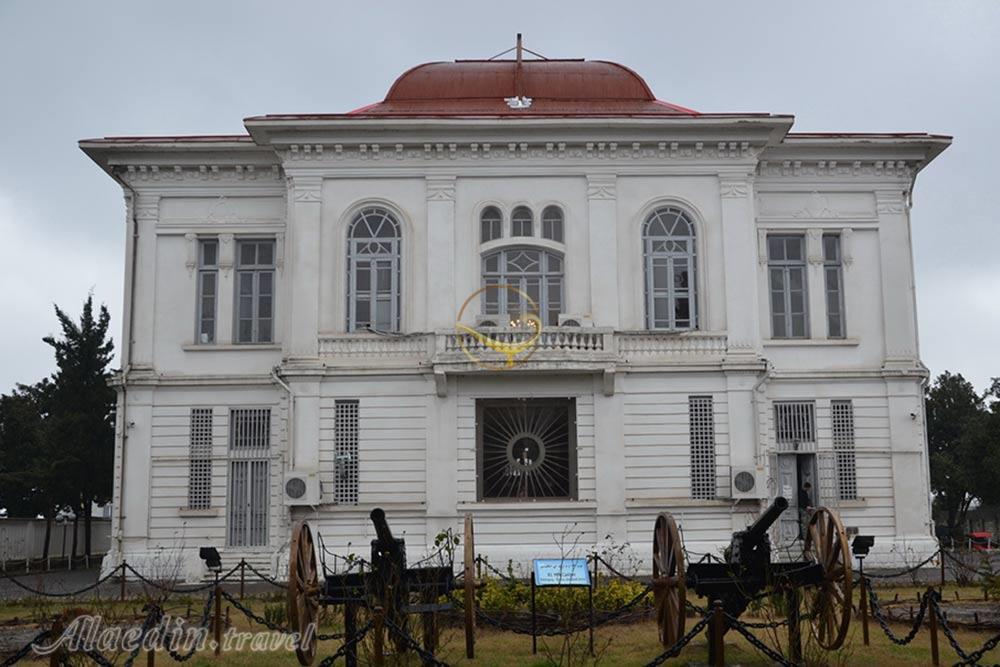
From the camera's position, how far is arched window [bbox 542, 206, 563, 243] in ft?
86.7

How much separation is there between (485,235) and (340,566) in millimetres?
8042

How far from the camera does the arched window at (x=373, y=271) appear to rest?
26.1 metres

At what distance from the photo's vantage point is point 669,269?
26.3 m

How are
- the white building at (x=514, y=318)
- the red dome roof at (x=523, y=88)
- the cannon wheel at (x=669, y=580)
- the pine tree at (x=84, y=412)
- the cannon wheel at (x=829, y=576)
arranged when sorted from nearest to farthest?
the cannon wheel at (x=829, y=576) → the cannon wheel at (x=669, y=580) → the white building at (x=514, y=318) → the red dome roof at (x=523, y=88) → the pine tree at (x=84, y=412)

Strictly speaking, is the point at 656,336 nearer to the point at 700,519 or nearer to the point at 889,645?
the point at 700,519

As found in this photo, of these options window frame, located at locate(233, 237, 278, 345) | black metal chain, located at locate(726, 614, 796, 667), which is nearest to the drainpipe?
window frame, located at locate(233, 237, 278, 345)

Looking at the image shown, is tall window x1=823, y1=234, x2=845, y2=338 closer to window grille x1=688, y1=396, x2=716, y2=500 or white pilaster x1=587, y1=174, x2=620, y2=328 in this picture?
window grille x1=688, y1=396, x2=716, y2=500

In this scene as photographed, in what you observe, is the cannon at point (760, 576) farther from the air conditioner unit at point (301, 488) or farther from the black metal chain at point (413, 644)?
the air conditioner unit at point (301, 488)

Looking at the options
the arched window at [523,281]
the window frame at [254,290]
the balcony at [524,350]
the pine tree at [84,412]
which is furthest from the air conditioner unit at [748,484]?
the pine tree at [84,412]

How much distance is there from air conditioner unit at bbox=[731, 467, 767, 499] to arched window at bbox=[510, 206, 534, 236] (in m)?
7.09

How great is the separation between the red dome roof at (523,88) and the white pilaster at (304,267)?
317cm

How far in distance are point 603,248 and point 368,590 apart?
1465 cm

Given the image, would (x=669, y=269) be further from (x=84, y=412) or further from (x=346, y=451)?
(x=84, y=412)

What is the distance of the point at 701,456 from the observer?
25359 mm
